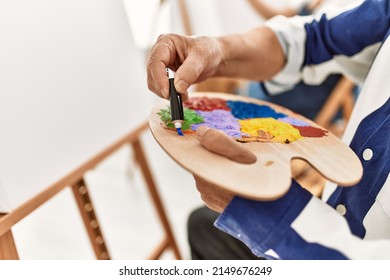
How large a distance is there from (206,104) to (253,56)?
0.19m

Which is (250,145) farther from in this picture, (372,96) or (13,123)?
(13,123)

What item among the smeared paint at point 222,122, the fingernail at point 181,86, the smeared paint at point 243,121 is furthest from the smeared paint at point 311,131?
the fingernail at point 181,86

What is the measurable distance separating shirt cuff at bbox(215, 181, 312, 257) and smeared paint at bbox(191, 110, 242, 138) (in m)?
0.14

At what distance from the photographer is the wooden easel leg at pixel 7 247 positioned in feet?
2.23

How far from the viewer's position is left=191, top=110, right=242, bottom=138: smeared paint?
0.63 m

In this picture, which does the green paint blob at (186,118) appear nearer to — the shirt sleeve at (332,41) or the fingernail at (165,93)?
the fingernail at (165,93)

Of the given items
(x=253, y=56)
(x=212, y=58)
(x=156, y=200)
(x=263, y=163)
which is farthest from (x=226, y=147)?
(x=156, y=200)

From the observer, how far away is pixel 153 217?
1.79 m

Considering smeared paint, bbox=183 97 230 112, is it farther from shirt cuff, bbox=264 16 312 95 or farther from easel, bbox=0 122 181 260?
easel, bbox=0 122 181 260

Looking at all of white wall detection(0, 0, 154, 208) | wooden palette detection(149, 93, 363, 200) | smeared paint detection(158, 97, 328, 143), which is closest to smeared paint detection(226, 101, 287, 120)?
smeared paint detection(158, 97, 328, 143)

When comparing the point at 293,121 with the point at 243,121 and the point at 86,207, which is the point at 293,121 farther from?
the point at 86,207

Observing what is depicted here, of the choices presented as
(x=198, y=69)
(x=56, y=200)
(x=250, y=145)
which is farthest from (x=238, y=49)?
(x=56, y=200)

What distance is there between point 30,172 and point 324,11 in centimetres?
72

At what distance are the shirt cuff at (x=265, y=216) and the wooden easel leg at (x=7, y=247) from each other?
421mm
